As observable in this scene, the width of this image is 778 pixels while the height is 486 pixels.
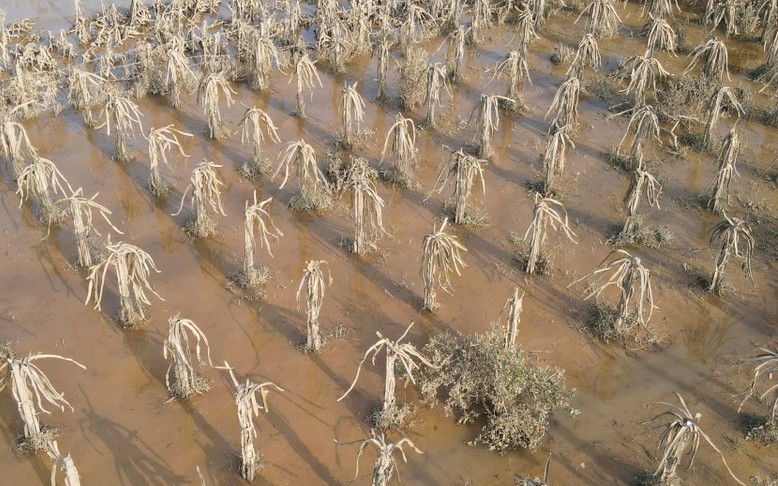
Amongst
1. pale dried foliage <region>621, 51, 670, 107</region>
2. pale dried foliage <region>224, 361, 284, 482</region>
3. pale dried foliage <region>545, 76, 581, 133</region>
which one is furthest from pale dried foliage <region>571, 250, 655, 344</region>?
pale dried foliage <region>621, 51, 670, 107</region>

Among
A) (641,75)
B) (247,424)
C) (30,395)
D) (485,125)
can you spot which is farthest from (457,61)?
(30,395)

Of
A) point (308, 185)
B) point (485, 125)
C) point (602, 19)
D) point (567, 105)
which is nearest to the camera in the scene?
point (308, 185)

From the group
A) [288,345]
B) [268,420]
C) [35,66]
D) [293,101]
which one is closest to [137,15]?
[35,66]

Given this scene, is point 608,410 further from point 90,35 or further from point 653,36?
point 90,35

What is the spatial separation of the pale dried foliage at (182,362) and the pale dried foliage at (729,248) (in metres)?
6.51

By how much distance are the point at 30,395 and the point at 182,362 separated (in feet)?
4.88

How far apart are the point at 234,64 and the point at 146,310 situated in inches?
265

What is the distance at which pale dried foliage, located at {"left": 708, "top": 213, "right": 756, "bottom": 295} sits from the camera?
9156mm

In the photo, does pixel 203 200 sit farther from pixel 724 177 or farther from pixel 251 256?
pixel 724 177

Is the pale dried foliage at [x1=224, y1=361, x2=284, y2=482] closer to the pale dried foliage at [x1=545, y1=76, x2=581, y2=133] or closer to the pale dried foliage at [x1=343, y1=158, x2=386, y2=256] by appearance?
the pale dried foliage at [x1=343, y1=158, x2=386, y2=256]

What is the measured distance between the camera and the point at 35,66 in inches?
Answer: 551

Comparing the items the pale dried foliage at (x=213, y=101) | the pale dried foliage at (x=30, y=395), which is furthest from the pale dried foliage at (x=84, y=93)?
the pale dried foliage at (x=30, y=395)

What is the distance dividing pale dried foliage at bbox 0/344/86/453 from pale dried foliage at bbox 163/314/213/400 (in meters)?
1.01

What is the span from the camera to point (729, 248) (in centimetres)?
912
